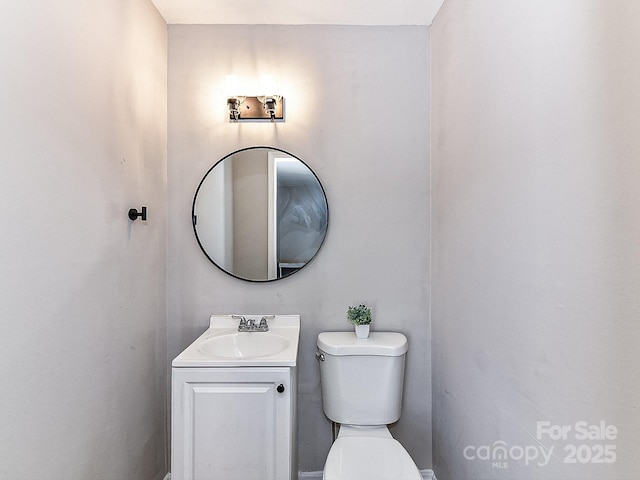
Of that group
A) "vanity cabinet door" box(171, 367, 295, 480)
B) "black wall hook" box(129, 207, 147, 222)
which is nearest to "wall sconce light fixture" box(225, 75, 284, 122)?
"black wall hook" box(129, 207, 147, 222)

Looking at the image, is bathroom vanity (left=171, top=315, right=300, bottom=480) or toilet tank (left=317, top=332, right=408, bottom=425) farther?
toilet tank (left=317, top=332, right=408, bottom=425)

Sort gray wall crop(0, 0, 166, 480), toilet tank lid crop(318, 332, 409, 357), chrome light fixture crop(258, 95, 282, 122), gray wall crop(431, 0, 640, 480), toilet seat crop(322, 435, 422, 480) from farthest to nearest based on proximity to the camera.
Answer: chrome light fixture crop(258, 95, 282, 122)
toilet tank lid crop(318, 332, 409, 357)
toilet seat crop(322, 435, 422, 480)
gray wall crop(0, 0, 166, 480)
gray wall crop(431, 0, 640, 480)

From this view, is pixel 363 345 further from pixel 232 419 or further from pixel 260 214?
pixel 260 214

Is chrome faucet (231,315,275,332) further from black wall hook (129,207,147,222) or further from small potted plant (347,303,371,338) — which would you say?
black wall hook (129,207,147,222)

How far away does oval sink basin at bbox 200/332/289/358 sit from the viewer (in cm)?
185

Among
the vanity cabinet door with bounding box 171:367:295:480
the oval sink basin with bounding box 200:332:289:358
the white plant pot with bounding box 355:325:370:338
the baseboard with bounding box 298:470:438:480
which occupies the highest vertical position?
the white plant pot with bounding box 355:325:370:338

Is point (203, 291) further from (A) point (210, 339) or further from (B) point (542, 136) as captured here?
(B) point (542, 136)

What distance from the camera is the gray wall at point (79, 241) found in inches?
39.8

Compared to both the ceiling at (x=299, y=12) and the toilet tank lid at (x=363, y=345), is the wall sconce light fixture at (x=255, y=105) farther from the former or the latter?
the toilet tank lid at (x=363, y=345)

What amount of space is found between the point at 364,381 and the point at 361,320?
28 cm

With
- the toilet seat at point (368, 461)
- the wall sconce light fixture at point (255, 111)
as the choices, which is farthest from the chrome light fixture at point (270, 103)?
the toilet seat at point (368, 461)

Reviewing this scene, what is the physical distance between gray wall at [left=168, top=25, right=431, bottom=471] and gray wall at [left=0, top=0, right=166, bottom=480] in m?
0.18

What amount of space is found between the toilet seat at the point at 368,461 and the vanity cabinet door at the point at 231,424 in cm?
19

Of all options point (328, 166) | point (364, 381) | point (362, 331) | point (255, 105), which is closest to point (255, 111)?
point (255, 105)
